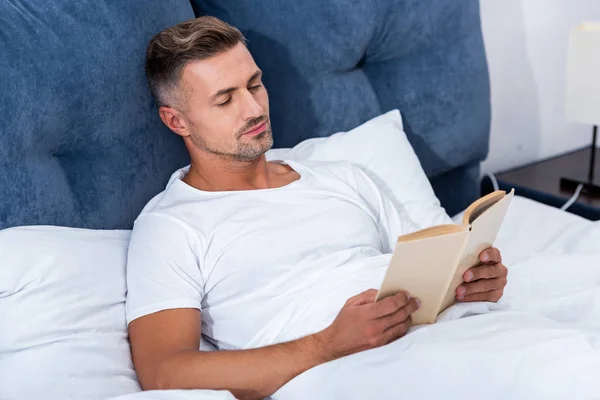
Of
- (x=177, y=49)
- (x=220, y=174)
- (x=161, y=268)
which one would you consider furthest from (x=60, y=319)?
(x=177, y=49)

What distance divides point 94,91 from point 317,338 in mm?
596

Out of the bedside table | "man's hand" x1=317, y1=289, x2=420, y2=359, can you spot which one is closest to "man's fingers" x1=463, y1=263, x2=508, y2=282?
"man's hand" x1=317, y1=289, x2=420, y2=359

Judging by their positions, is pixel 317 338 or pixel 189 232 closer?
pixel 317 338

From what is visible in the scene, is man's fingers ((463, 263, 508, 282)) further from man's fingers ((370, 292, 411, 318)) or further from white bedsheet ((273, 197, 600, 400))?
man's fingers ((370, 292, 411, 318))

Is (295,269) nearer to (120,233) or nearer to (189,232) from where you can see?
(189,232)

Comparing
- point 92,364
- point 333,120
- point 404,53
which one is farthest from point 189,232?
point 404,53

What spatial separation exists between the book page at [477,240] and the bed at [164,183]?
52mm

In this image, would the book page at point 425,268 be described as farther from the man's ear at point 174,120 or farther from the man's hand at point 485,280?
the man's ear at point 174,120

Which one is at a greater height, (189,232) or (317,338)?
(189,232)

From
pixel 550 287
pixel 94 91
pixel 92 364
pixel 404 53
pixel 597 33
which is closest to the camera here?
pixel 92 364

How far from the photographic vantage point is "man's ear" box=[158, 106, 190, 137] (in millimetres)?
1520

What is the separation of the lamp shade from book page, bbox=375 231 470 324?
3.89 feet

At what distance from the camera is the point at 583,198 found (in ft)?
7.57

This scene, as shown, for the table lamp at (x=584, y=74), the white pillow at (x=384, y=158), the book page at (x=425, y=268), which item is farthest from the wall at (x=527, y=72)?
the book page at (x=425, y=268)
